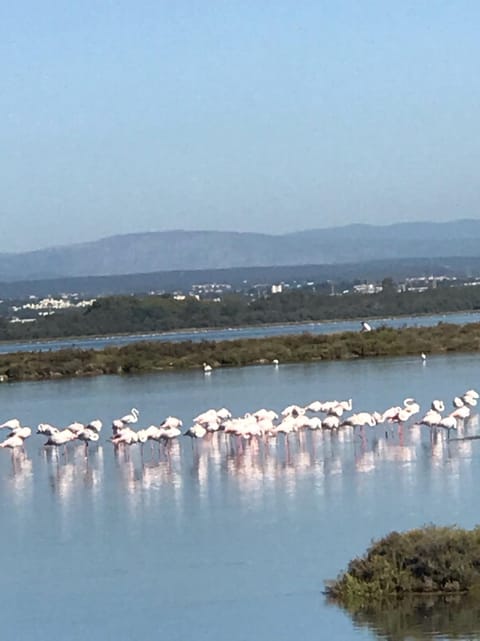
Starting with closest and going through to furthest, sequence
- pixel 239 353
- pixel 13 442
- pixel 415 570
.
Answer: pixel 415 570 → pixel 13 442 → pixel 239 353

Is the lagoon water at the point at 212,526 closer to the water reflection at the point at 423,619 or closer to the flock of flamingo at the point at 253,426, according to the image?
the water reflection at the point at 423,619

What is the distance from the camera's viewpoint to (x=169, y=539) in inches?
709

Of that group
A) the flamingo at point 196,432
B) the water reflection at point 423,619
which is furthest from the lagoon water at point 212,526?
the flamingo at point 196,432

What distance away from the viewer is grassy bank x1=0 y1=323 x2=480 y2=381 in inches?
2003

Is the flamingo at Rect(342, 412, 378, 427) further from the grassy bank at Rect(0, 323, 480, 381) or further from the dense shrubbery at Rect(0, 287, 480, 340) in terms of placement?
the dense shrubbery at Rect(0, 287, 480, 340)

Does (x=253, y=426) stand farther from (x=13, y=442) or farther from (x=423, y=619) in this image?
(x=423, y=619)

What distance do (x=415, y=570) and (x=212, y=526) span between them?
14.0 ft

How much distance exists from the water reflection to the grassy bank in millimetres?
35603

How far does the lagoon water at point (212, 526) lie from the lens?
14523mm

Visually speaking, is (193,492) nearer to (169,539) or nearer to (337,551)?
(169,539)

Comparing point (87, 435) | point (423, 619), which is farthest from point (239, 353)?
point (423, 619)

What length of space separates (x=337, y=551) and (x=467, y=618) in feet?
9.13

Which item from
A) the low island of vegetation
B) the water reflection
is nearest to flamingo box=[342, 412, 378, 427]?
the low island of vegetation

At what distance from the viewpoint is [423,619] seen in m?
13.9
